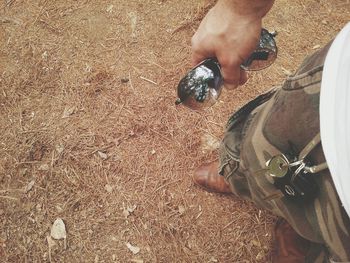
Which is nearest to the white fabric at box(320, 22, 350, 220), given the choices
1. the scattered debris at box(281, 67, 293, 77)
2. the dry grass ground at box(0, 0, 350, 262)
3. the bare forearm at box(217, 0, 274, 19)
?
the bare forearm at box(217, 0, 274, 19)

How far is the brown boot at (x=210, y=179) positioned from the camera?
5.35ft

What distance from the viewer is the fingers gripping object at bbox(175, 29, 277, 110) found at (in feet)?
3.43

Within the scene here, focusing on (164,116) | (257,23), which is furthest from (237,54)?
(164,116)

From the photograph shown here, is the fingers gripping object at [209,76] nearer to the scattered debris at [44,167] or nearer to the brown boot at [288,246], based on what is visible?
the brown boot at [288,246]

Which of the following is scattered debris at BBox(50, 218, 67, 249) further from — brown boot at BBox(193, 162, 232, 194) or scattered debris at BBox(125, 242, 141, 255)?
brown boot at BBox(193, 162, 232, 194)

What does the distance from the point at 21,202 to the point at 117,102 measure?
0.68 meters

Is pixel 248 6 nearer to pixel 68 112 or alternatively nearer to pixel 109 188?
pixel 109 188

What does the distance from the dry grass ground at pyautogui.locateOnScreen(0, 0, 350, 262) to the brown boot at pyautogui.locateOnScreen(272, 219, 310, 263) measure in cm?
6

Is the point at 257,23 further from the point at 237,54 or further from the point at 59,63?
the point at 59,63

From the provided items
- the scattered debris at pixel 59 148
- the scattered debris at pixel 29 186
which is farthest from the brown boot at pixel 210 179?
the scattered debris at pixel 29 186

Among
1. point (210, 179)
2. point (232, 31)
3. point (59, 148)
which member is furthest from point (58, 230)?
point (232, 31)

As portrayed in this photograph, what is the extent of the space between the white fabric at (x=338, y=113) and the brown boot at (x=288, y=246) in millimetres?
939

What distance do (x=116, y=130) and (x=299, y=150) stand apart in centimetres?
116

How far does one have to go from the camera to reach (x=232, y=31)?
907mm
